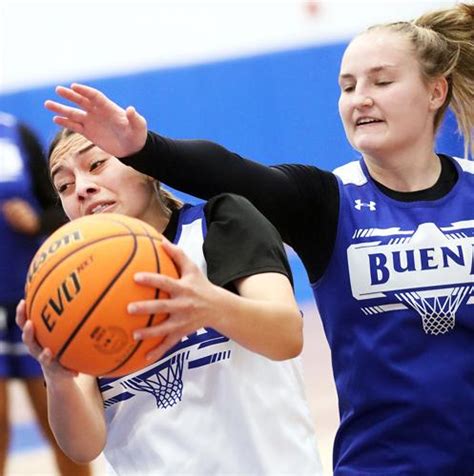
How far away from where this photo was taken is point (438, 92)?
309cm

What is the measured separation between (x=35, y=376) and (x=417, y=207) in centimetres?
221

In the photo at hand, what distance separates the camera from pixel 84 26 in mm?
7887

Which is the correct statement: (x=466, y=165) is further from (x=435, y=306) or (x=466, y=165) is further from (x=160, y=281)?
(x=160, y=281)

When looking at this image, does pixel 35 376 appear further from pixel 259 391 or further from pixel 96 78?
pixel 96 78

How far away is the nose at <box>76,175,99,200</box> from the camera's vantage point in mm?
2590

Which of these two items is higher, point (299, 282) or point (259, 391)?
point (259, 391)

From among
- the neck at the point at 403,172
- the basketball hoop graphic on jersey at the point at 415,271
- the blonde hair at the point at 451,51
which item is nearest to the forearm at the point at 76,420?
the basketball hoop graphic on jersey at the point at 415,271

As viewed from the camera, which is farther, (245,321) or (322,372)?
(322,372)

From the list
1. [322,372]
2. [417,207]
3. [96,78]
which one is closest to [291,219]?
[417,207]

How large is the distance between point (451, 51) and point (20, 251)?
84.9 inches

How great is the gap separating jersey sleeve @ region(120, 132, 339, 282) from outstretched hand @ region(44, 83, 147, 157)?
0.11 ft

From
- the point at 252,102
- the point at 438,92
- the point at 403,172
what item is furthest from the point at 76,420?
the point at 252,102

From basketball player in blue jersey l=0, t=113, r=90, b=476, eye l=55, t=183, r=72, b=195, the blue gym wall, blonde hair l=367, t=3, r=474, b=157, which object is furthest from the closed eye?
the blue gym wall

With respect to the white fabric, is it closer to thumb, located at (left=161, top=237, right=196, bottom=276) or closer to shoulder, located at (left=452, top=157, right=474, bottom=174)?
thumb, located at (left=161, top=237, right=196, bottom=276)
